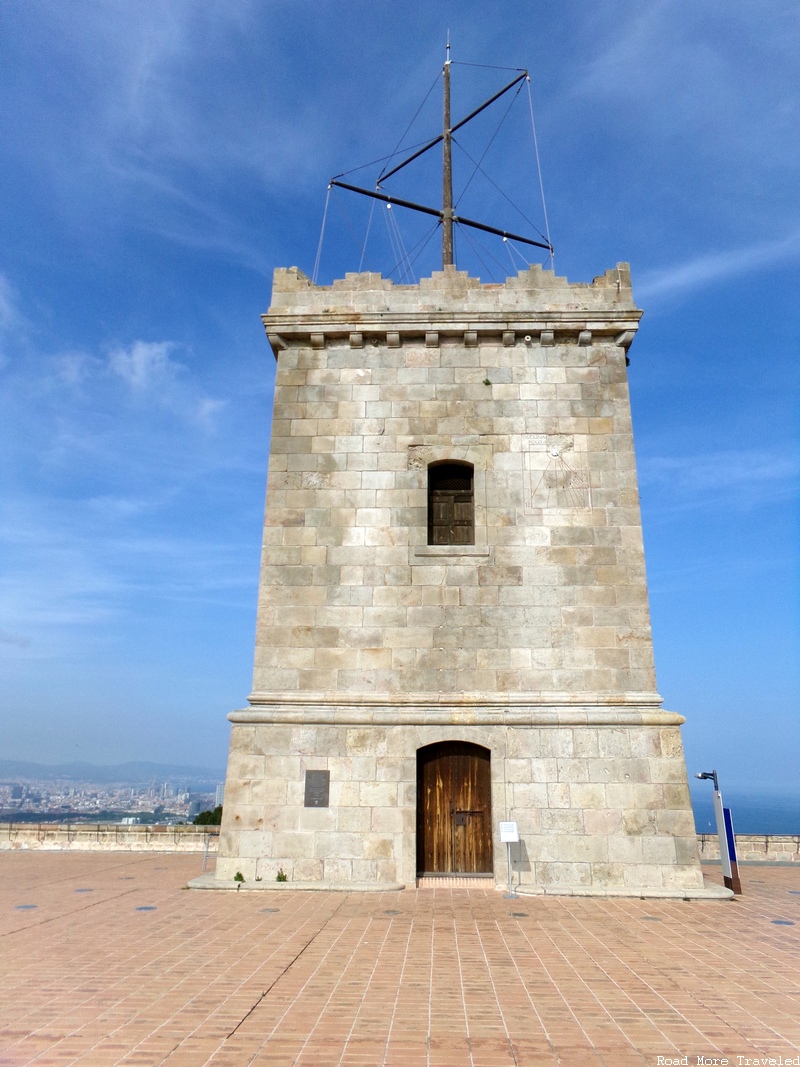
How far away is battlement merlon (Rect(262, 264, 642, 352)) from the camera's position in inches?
521

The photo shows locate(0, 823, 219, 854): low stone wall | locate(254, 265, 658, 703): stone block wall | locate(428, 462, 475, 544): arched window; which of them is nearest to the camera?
locate(254, 265, 658, 703): stone block wall

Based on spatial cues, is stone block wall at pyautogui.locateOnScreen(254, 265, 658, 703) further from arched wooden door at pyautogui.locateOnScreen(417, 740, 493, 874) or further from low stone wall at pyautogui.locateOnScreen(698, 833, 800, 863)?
low stone wall at pyautogui.locateOnScreen(698, 833, 800, 863)

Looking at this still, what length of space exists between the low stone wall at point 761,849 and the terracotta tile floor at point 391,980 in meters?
5.31

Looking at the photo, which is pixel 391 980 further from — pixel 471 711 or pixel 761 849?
pixel 761 849

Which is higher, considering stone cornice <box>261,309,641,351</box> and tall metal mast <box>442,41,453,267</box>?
tall metal mast <box>442,41,453,267</box>

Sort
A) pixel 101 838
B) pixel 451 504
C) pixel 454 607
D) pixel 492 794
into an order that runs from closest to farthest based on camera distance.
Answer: pixel 492 794 < pixel 454 607 < pixel 451 504 < pixel 101 838

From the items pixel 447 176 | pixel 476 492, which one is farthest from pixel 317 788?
pixel 447 176

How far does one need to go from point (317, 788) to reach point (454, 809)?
224 cm

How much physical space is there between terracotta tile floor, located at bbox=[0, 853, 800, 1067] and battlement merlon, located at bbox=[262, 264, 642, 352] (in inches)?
377

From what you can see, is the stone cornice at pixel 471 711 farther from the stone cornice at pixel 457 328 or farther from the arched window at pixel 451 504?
the stone cornice at pixel 457 328

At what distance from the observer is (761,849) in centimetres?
1578

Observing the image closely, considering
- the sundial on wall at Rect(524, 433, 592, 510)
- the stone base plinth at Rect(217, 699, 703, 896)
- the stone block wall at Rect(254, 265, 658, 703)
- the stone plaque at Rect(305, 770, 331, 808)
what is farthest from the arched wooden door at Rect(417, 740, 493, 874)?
the sundial on wall at Rect(524, 433, 592, 510)

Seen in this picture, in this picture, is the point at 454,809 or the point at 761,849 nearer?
the point at 454,809

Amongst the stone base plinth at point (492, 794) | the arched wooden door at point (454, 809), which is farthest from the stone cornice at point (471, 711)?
the arched wooden door at point (454, 809)
